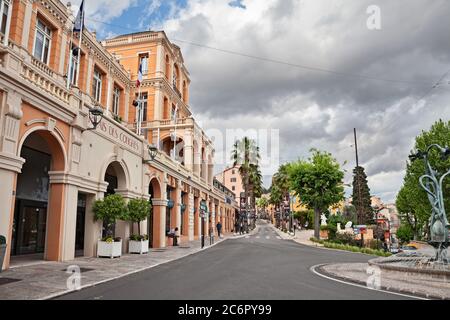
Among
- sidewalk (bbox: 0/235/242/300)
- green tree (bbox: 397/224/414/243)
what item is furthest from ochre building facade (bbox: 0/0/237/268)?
green tree (bbox: 397/224/414/243)

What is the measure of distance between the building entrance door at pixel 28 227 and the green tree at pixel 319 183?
24213mm

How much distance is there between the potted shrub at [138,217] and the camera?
17250 mm

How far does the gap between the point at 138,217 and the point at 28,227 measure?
533 cm

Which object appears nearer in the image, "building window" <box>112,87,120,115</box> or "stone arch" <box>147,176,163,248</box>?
"stone arch" <box>147,176,163,248</box>

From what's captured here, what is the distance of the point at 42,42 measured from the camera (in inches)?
695

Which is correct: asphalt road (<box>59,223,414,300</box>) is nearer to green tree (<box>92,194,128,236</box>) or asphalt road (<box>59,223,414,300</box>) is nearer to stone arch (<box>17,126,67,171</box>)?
green tree (<box>92,194,128,236</box>)

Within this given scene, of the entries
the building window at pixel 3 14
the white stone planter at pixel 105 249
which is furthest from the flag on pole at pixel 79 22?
the white stone planter at pixel 105 249

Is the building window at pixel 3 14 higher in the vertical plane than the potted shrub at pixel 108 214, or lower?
higher

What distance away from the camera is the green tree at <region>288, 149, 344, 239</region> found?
112ft

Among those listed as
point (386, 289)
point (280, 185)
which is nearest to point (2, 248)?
point (386, 289)

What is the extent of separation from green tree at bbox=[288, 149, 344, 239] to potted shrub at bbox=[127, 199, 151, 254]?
800 inches

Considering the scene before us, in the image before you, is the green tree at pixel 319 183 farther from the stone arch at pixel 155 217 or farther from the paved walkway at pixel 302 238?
the stone arch at pixel 155 217

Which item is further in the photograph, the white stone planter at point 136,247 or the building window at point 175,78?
the building window at point 175,78
